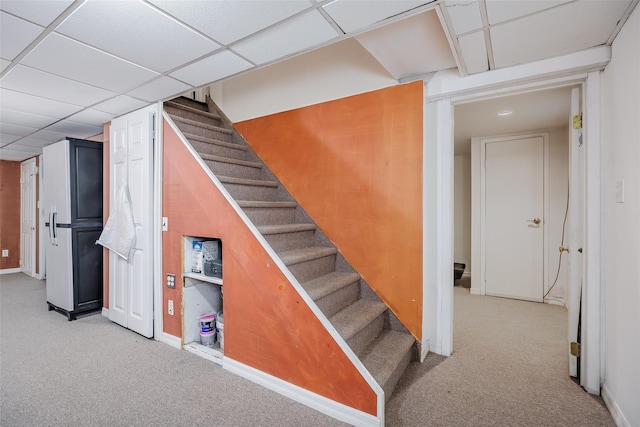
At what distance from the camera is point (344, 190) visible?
8.59 ft

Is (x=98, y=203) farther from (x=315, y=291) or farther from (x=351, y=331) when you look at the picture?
(x=351, y=331)

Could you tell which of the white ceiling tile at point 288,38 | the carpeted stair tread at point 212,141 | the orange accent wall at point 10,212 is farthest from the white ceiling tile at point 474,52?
the orange accent wall at point 10,212

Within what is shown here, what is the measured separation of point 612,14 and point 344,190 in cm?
185

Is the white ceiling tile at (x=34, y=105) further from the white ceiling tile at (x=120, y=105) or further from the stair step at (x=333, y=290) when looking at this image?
the stair step at (x=333, y=290)

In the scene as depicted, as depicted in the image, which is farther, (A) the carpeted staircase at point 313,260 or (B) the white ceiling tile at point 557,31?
(A) the carpeted staircase at point 313,260

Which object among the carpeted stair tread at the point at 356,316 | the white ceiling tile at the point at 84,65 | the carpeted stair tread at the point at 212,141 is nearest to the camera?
the white ceiling tile at the point at 84,65

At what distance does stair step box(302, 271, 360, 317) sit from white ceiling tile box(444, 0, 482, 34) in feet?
5.85

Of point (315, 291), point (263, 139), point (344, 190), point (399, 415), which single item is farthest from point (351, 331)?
point (263, 139)

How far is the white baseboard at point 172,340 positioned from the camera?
2.55m

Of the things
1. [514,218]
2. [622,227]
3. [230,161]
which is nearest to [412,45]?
[622,227]

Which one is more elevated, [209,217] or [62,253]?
[209,217]

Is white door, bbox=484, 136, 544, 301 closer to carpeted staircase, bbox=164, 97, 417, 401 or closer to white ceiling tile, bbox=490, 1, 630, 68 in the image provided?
white ceiling tile, bbox=490, 1, 630, 68

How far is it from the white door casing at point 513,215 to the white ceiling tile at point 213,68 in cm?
346

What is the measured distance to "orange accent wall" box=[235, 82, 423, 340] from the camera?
2.30 meters
